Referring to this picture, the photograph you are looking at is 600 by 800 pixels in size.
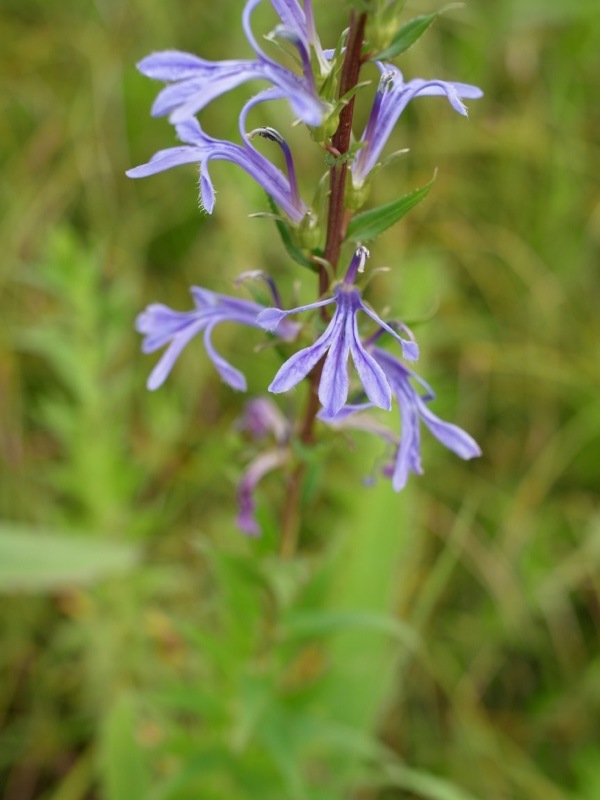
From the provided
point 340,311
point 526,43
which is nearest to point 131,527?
point 340,311

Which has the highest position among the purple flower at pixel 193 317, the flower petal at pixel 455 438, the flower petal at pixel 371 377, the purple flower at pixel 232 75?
the purple flower at pixel 232 75

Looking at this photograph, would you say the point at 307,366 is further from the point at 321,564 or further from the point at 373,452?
the point at 373,452

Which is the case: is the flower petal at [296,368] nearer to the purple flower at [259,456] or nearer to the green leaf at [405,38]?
the green leaf at [405,38]

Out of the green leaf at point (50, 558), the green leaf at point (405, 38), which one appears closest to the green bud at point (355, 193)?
the green leaf at point (405, 38)

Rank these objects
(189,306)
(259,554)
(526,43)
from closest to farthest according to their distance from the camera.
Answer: (259,554)
(189,306)
(526,43)

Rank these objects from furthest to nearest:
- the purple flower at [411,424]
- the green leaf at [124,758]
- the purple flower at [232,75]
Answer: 1. the green leaf at [124,758]
2. the purple flower at [411,424]
3. the purple flower at [232,75]

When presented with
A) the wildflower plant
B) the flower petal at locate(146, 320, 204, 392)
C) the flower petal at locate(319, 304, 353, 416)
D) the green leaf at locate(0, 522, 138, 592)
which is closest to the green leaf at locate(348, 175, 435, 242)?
the wildflower plant
